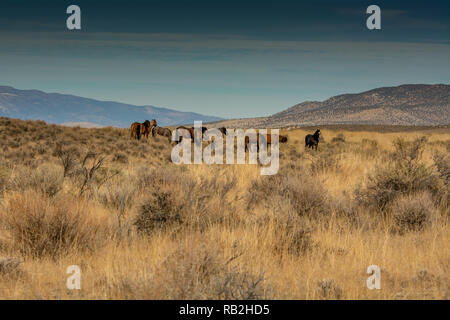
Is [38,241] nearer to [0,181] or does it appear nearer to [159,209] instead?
[159,209]

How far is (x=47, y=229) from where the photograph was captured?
407 cm

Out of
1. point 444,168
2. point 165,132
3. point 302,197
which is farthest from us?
point 165,132

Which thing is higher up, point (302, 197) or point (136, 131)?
point (136, 131)

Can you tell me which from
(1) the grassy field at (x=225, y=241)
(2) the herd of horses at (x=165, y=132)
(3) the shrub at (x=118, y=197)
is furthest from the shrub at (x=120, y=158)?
(3) the shrub at (x=118, y=197)

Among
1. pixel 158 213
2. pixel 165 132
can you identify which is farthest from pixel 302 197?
pixel 165 132

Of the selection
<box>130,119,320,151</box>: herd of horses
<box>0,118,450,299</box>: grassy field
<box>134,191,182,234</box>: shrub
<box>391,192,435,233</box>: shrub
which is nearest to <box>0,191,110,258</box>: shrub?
<box>0,118,450,299</box>: grassy field

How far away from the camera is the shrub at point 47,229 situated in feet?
13.0

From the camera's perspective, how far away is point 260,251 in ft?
12.8

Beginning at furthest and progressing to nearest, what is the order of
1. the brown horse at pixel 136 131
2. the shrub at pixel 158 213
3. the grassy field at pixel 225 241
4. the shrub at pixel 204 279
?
1. the brown horse at pixel 136 131
2. the shrub at pixel 158 213
3. the grassy field at pixel 225 241
4. the shrub at pixel 204 279

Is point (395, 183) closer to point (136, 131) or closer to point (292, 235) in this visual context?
point (292, 235)

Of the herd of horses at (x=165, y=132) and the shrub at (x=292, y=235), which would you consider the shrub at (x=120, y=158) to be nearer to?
the herd of horses at (x=165, y=132)

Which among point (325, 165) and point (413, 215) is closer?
point (413, 215)
